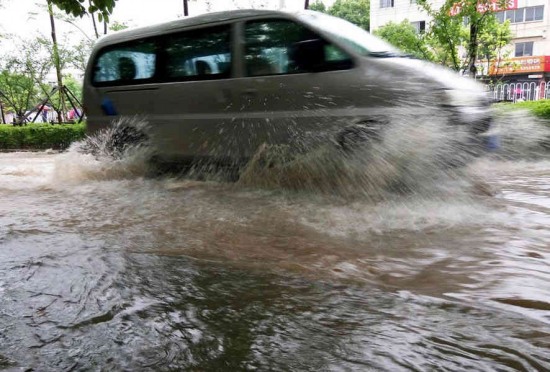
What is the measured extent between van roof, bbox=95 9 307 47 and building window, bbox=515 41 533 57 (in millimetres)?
33500

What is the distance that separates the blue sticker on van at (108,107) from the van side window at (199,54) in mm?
1024

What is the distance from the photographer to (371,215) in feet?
12.1

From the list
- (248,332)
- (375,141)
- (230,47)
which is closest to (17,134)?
(230,47)

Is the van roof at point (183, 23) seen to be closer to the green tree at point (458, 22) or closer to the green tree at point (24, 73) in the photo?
the green tree at point (458, 22)

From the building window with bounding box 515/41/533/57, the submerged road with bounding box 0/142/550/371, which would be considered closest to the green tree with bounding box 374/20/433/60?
the submerged road with bounding box 0/142/550/371

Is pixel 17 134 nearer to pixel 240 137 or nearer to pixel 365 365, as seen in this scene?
pixel 240 137

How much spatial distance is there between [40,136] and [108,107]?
31.7 ft

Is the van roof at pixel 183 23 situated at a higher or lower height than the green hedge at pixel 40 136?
higher

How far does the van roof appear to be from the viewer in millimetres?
4648

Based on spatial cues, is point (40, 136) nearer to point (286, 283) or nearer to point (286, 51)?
point (286, 51)

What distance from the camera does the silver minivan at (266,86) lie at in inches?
153

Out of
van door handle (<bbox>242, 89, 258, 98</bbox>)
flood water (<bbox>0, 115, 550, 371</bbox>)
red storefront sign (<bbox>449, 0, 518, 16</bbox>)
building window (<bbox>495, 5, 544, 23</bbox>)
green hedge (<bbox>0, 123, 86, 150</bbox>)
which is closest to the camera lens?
flood water (<bbox>0, 115, 550, 371</bbox>)

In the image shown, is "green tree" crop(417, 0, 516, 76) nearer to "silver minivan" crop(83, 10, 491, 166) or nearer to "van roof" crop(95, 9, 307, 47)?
"silver minivan" crop(83, 10, 491, 166)

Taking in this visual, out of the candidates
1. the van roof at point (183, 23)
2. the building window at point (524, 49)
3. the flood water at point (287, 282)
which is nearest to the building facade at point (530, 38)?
the building window at point (524, 49)
